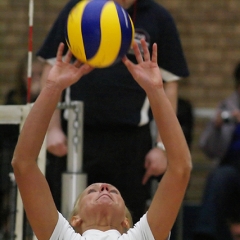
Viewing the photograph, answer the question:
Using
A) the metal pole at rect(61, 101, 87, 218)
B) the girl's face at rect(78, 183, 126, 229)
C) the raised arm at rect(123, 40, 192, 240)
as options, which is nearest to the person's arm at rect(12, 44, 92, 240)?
the girl's face at rect(78, 183, 126, 229)

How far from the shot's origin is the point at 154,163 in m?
5.29

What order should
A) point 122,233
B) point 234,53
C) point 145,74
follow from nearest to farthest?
point 145,74 < point 122,233 < point 234,53

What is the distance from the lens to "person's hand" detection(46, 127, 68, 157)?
5234 mm

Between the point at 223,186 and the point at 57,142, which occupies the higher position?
the point at 57,142

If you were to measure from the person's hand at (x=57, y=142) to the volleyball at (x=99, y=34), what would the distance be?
3.76 ft

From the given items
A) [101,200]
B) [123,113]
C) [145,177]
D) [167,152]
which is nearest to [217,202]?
[145,177]

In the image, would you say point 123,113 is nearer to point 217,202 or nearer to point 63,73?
point 217,202

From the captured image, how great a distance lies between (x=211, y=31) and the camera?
26.6 feet

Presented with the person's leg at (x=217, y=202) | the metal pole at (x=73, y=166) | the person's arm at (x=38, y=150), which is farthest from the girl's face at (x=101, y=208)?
the person's leg at (x=217, y=202)

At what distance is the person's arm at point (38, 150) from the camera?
12.2 feet

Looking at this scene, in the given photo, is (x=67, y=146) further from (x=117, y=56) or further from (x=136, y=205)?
(x=117, y=56)

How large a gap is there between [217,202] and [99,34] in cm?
241

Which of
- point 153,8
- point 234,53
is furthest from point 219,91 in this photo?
point 153,8

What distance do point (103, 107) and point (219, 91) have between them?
3029 millimetres
